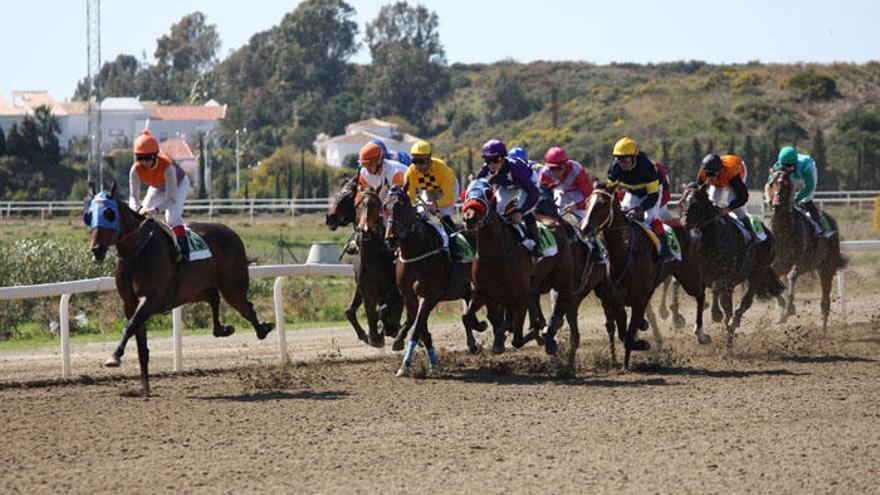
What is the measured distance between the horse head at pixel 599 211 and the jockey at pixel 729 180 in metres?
2.86

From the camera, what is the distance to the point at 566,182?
1532 centimetres

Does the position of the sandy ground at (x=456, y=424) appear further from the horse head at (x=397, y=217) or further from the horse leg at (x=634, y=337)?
the horse head at (x=397, y=217)

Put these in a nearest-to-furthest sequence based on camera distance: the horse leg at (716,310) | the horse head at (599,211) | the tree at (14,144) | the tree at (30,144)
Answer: the horse head at (599,211) → the horse leg at (716,310) → the tree at (14,144) → the tree at (30,144)

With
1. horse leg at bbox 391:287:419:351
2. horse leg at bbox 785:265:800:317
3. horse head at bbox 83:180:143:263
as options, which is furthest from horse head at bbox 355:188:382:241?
horse leg at bbox 785:265:800:317

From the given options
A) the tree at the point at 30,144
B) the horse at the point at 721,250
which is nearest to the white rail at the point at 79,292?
the horse at the point at 721,250

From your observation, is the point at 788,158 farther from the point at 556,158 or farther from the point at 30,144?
the point at 30,144

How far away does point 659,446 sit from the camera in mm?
9414

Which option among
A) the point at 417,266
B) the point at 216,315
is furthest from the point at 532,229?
the point at 216,315

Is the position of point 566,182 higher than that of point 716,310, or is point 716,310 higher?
point 566,182

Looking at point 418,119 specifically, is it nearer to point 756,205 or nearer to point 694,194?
point 756,205

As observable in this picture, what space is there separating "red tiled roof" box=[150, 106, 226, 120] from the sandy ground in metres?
98.9

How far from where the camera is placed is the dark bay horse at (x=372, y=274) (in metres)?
14.0

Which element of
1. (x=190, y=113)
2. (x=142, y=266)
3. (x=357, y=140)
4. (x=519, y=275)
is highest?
(x=190, y=113)

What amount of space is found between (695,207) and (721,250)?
654 millimetres
